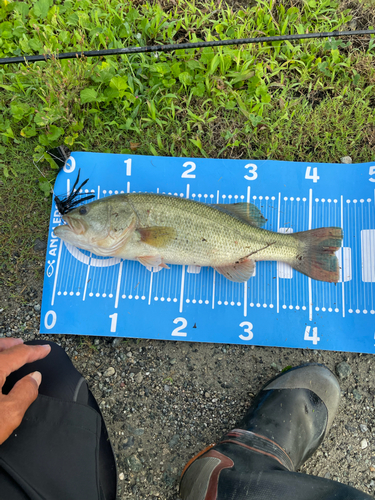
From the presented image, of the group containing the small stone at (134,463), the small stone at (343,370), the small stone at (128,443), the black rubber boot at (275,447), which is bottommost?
the small stone at (134,463)

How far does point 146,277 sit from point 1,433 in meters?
1.71

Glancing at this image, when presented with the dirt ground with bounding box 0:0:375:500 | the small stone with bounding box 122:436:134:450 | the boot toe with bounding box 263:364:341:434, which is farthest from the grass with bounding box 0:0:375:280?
the boot toe with bounding box 263:364:341:434

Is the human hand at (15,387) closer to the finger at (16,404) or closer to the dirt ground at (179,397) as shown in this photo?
the finger at (16,404)

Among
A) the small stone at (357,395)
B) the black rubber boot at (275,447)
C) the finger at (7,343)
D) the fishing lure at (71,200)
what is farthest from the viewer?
the fishing lure at (71,200)

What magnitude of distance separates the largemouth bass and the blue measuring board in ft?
0.69

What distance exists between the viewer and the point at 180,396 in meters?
2.93

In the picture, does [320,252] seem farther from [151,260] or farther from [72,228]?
[72,228]

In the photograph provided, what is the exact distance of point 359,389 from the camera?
2.93 metres

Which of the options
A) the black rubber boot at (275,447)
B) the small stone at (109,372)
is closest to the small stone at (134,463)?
the black rubber boot at (275,447)

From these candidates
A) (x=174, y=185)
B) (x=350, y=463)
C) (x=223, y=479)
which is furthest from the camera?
(x=174, y=185)

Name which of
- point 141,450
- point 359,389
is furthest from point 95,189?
point 359,389

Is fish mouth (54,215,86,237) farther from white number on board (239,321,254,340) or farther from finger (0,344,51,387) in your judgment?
white number on board (239,321,254,340)

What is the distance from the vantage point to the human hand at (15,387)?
1786 mm

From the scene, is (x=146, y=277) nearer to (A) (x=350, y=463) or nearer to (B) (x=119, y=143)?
(B) (x=119, y=143)
